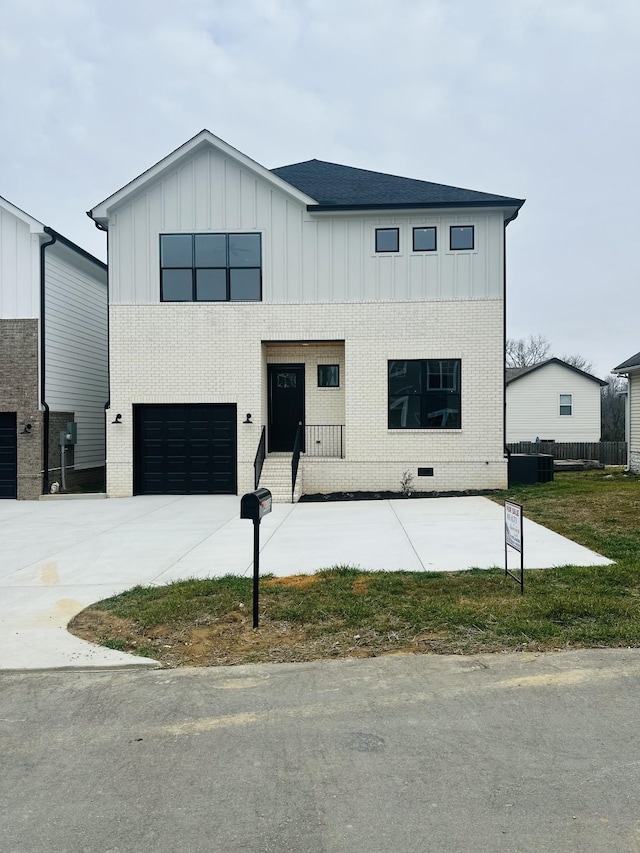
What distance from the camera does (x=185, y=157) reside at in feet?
52.2

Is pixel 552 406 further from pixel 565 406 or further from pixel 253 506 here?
pixel 253 506

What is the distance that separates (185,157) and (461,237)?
7577mm

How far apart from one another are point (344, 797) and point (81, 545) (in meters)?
7.80

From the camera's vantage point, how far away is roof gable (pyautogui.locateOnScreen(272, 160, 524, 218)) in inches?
618

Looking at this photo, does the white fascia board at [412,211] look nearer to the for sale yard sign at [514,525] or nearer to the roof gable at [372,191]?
the roof gable at [372,191]

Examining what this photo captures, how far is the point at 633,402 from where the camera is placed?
21.0 metres

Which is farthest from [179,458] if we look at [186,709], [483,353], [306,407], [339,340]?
[186,709]

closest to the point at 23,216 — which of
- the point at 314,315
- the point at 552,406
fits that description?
the point at 314,315

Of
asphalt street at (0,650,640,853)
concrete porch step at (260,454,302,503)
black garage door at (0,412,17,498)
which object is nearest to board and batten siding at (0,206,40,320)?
black garage door at (0,412,17,498)

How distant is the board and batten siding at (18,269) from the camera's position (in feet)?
53.0

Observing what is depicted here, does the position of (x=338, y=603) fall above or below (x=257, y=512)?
below

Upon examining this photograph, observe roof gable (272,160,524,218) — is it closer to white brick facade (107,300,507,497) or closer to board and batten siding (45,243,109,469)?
white brick facade (107,300,507,497)

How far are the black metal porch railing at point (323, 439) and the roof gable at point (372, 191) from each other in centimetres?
587

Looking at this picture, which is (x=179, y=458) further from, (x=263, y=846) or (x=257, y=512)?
(x=263, y=846)
